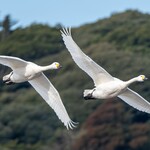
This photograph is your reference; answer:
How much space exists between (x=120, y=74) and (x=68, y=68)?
616 cm

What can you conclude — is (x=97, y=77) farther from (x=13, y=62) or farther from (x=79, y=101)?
(x=79, y=101)

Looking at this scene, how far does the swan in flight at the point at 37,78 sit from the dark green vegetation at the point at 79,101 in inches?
586

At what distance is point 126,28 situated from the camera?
80312 millimetres

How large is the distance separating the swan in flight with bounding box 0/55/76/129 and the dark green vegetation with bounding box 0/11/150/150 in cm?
1489

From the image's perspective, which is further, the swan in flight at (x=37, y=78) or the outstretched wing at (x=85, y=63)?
the swan in flight at (x=37, y=78)

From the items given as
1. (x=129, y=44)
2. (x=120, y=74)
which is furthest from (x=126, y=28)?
(x=120, y=74)

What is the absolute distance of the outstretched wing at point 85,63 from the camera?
2869 centimetres

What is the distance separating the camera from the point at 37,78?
30.4 meters

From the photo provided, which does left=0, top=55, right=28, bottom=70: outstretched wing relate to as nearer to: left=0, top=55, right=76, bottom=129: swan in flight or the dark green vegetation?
left=0, top=55, right=76, bottom=129: swan in flight

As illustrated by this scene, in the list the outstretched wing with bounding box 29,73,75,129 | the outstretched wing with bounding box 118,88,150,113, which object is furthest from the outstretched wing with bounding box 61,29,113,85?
the outstretched wing with bounding box 29,73,75,129

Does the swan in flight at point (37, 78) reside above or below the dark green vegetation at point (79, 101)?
above

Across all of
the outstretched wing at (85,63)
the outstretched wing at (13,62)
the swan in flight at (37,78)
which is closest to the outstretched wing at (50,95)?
the swan in flight at (37,78)

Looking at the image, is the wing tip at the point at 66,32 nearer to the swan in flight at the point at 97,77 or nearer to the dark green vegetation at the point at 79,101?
the swan in flight at the point at 97,77

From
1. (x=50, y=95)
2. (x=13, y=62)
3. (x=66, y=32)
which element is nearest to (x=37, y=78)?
(x=50, y=95)
